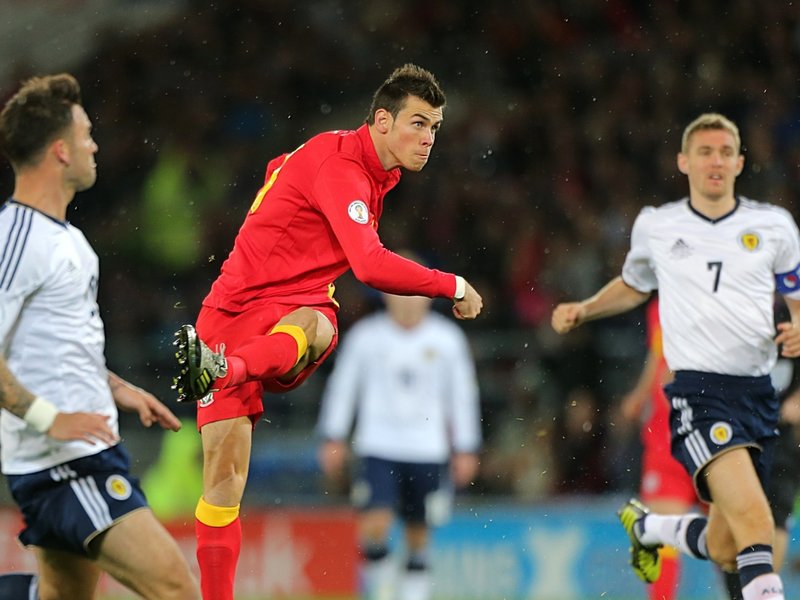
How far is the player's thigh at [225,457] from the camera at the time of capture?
20.0 feet

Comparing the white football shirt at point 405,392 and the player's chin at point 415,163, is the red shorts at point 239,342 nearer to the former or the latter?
the player's chin at point 415,163

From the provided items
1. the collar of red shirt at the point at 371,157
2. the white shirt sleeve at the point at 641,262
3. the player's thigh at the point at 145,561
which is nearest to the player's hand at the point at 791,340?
the white shirt sleeve at the point at 641,262

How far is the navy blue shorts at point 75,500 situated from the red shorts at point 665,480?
4.63 meters

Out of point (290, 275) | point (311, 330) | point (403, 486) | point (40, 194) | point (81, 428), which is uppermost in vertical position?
point (40, 194)

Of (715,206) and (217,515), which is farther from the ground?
(715,206)

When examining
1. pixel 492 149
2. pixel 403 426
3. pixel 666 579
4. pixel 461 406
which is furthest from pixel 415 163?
pixel 492 149

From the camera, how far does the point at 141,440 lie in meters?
12.7

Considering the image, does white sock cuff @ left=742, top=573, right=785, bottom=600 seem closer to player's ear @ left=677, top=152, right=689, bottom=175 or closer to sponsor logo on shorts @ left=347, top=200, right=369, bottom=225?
player's ear @ left=677, top=152, right=689, bottom=175

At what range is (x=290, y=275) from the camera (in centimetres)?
621

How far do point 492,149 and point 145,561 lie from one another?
1095 centimetres

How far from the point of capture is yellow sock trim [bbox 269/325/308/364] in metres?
5.99

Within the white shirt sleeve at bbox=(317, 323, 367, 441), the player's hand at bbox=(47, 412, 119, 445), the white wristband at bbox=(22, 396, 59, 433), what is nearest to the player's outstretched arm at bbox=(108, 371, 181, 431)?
the player's hand at bbox=(47, 412, 119, 445)

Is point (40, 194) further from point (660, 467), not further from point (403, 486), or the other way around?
point (403, 486)

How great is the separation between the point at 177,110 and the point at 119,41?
4.04 feet
